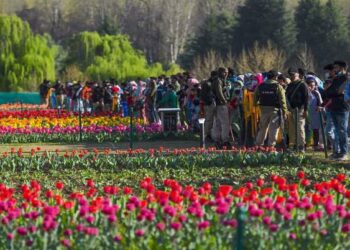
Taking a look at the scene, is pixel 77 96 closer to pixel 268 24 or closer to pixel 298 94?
pixel 298 94

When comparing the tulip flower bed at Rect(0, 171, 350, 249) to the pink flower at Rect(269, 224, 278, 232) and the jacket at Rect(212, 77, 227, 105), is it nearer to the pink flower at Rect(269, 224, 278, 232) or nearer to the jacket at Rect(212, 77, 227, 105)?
the pink flower at Rect(269, 224, 278, 232)

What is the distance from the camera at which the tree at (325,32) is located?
5731cm

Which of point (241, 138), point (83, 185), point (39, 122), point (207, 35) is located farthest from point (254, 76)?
point (207, 35)

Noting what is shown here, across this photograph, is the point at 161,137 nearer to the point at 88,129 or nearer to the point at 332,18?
the point at 88,129

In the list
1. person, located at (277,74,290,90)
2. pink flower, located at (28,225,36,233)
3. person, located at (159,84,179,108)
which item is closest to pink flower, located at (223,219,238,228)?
pink flower, located at (28,225,36,233)

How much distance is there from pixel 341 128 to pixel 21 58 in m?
52.8

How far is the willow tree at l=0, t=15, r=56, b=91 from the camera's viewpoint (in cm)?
6538

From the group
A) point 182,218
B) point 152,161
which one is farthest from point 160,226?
point 152,161

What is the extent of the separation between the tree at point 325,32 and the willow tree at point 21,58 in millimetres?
20581

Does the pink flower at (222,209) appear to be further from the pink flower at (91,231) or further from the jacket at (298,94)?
the jacket at (298,94)

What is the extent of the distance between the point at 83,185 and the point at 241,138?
7.28m

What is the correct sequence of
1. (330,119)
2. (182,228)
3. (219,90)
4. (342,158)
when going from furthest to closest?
(219,90)
(330,119)
(342,158)
(182,228)

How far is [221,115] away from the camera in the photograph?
19266 mm

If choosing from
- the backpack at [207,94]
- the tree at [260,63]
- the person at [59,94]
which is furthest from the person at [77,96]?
the backpack at [207,94]
